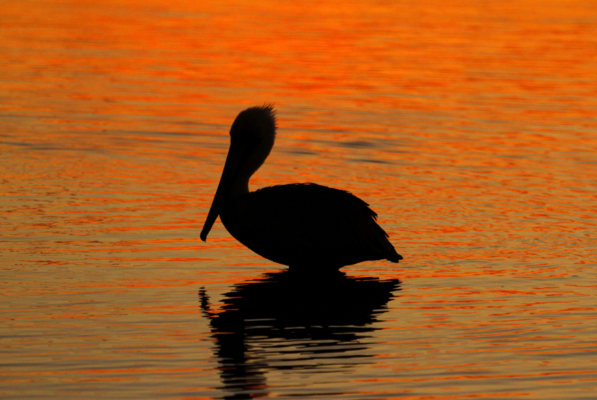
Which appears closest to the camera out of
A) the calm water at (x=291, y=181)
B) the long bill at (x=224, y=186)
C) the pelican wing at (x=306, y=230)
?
the calm water at (x=291, y=181)

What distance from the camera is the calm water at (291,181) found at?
249 inches

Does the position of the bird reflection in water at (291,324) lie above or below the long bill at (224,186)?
below

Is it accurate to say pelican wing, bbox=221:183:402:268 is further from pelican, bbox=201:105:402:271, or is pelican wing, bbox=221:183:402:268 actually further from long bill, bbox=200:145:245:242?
long bill, bbox=200:145:245:242

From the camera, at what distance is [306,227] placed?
8.58 metres

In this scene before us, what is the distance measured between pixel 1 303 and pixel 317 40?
19284 millimetres

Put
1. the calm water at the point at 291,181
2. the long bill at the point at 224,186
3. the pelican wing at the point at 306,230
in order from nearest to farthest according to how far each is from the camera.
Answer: the calm water at the point at 291,181 → the pelican wing at the point at 306,230 → the long bill at the point at 224,186

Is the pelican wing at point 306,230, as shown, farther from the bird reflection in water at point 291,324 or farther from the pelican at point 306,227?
the bird reflection in water at point 291,324

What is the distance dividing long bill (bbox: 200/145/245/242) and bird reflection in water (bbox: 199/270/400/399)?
71 centimetres

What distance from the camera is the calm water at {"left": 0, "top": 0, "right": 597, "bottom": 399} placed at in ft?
20.8

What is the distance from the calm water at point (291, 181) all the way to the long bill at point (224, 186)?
0.93 feet

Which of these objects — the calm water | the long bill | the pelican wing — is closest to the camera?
the calm water

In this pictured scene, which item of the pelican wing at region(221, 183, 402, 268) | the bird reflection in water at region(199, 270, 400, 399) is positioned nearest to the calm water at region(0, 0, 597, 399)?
the bird reflection in water at region(199, 270, 400, 399)

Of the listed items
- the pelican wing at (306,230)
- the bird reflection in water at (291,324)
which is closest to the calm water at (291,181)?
the bird reflection in water at (291,324)

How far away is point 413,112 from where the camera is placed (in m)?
16.5
